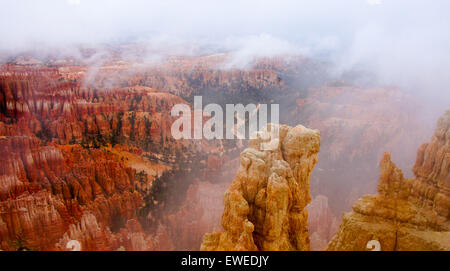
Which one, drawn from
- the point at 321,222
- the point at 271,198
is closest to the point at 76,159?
the point at 271,198

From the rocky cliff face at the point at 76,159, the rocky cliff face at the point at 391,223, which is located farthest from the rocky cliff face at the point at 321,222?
the rocky cliff face at the point at 76,159

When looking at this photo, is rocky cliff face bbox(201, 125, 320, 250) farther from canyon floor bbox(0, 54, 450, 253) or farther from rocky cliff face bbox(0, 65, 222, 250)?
rocky cliff face bbox(0, 65, 222, 250)

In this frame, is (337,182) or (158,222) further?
(337,182)

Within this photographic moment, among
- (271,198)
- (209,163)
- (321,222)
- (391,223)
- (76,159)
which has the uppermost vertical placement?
(271,198)

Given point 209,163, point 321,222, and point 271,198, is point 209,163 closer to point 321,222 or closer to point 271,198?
point 321,222

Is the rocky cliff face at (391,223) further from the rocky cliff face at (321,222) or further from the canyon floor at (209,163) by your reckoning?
the rocky cliff face at (321,222)

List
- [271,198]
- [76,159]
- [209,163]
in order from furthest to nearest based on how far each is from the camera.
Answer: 1. [209,163]
2. [76,159]
3. [271,198]
